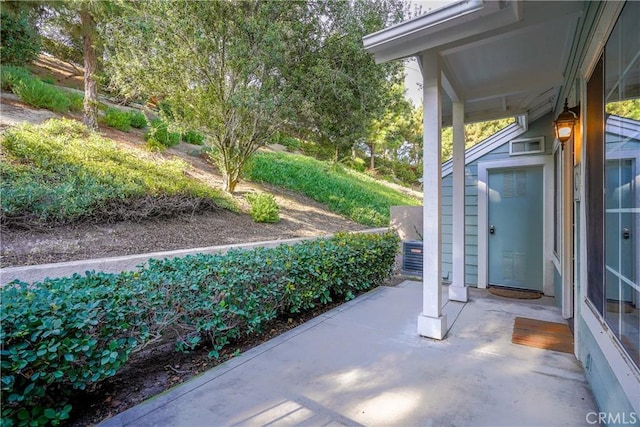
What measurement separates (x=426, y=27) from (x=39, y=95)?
8940mm

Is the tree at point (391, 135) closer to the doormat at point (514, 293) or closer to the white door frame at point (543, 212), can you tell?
the white door frame at point (543, 212)

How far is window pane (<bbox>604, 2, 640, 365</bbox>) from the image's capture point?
1420 millimetres

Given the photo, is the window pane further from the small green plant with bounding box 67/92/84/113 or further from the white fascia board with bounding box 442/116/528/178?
the small green plant with bounding box 67/92/84/113

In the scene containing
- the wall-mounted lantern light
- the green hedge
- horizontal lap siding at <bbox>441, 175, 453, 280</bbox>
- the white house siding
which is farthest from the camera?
horizontal lap siding at <bbox>441, 175, 453, 280</bbox>

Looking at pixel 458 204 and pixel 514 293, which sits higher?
pixel 458 204

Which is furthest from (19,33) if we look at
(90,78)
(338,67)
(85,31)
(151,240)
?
(338,67)

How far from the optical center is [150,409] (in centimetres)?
201

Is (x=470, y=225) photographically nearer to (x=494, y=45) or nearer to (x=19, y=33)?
(x=494, y=45)

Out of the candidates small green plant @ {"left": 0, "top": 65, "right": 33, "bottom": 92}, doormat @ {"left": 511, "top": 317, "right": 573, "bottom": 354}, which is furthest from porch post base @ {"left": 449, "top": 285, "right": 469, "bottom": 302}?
small green plant @ {"left": 0, "top": 65, "right": 33, "bottom": 92}

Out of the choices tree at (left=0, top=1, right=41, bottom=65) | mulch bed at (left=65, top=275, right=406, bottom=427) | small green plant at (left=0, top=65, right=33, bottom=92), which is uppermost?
tree at (left=0, top=1, right=41, bottom=65)

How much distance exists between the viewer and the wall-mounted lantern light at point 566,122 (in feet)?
9.59

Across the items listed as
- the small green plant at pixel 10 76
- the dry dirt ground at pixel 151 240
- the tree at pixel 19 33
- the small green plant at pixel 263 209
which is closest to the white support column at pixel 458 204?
the dry dirt ground at pixel 151 240

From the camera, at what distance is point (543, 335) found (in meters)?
3.22

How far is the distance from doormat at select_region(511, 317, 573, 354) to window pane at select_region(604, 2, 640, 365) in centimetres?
141
